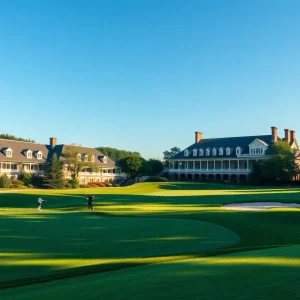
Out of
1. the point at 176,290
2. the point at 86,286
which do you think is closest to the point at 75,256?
the point at 86,286

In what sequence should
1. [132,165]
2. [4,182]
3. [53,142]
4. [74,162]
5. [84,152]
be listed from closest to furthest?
[4,182], [74,162], [84,152], [53,142], [132,165]

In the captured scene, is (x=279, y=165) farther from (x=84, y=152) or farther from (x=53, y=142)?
(x=53, y=142)

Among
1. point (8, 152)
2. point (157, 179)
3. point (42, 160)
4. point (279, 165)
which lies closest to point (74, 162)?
point (42, 160)

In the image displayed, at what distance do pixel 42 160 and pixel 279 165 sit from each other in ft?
166

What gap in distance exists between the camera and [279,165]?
77875 mm

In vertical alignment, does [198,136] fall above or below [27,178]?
above

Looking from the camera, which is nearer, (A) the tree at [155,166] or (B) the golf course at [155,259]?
(B) the golf course at [155,259]

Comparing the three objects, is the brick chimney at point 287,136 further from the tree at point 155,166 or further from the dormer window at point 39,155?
the dormer window at point 39,155

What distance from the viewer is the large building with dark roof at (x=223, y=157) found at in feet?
297

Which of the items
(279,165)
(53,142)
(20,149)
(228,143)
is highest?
(53,142)

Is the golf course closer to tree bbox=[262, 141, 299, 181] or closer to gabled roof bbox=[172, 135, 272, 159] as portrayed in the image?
tree bbox=[262, 141, 299, 181]

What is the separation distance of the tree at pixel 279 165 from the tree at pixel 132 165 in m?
31.6

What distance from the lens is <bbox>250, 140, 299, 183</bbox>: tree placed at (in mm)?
78188

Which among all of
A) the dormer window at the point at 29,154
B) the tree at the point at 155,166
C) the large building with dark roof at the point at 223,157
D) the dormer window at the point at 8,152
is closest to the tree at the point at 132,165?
the tree at the point at 155,166
